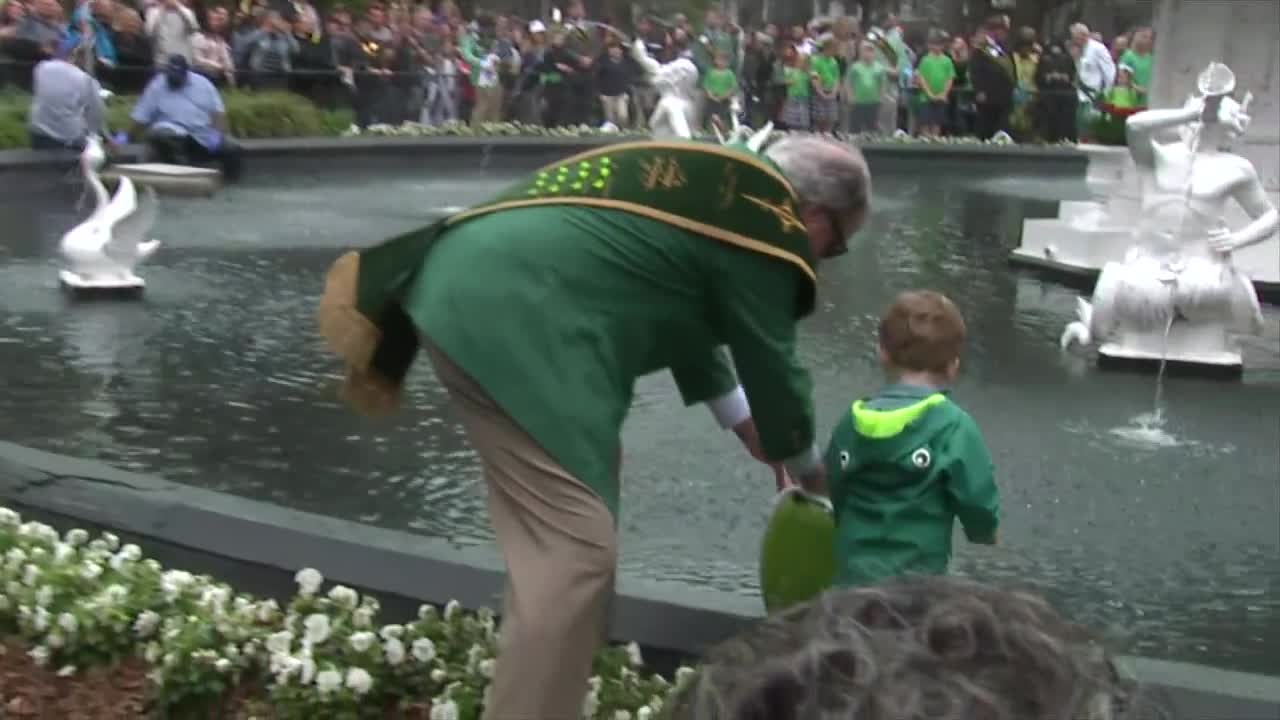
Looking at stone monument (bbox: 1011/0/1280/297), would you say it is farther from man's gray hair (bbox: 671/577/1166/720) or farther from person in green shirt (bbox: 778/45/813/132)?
man's gray hair (bbox: 671/577/1166/720)

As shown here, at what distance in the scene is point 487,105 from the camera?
22.1 meters

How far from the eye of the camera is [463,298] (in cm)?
320

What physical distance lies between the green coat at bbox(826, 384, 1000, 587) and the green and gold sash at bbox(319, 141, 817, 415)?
0.38 m

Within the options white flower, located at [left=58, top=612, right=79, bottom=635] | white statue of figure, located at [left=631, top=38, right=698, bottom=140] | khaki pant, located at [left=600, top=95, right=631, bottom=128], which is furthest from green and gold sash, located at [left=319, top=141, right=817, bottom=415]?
khaki pant, located at [left=600, top=95, right=631, bottom=128]

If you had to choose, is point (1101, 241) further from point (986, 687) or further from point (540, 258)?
point (986, 687)

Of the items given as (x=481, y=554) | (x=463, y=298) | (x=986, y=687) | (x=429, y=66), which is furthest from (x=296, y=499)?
(x=429, y=66)

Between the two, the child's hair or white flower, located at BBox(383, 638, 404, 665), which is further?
Result: white flower, located at BBox(383, 638, 404, 665)

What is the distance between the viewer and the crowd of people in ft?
63.2

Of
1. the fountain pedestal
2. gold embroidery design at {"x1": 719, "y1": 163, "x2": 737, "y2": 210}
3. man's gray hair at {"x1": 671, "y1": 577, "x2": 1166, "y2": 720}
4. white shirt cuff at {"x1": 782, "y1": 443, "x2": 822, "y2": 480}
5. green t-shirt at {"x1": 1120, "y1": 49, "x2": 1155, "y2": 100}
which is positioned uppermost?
man's gray hair at {"x1": 671, "y1": 577, "x2": 1166, "y2": 720}

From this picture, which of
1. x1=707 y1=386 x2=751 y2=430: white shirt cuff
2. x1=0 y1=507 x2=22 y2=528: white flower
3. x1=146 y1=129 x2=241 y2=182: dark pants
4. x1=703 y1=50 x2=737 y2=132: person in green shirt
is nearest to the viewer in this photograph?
x1=707 y1=386 x2=751 y2=430: white shirt cuff

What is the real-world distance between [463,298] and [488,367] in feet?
0.44

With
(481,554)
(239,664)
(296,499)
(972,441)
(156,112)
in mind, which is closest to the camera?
(972,441)

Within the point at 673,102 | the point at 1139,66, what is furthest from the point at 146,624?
the point at 1139,66

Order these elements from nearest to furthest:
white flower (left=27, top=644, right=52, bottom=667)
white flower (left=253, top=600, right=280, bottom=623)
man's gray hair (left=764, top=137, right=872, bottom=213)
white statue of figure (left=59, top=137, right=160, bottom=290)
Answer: man's gray hair (left=764, top=137, right=872, bottom=213)
white flower (left=253, top=600, right=280, bottom=623)
white flower (left=27, top=644, right=52, bottom=667)
white statue of figure (left=59, top=137, right=160, bottom=290)
